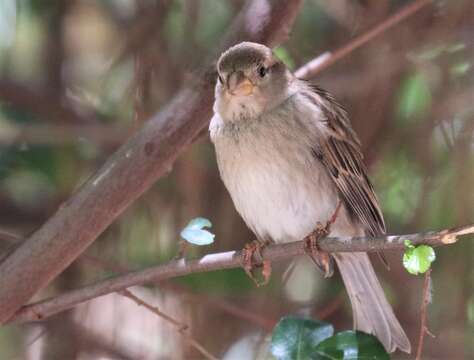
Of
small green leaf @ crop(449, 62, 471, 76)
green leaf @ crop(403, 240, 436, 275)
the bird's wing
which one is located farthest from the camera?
small green leaf @ crop(449, 62, 471, 76)

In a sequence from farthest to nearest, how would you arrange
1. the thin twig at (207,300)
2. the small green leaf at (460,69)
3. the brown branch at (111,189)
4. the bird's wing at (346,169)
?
the small green leaf at (460,69), the thin twig at (207,300), the bird's wing at (346,169), the brown branch at (111,189)

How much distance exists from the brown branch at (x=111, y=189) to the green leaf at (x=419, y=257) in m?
0.69

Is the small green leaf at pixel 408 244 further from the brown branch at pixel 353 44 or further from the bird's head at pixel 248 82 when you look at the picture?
the brown branch at pixel 353 44

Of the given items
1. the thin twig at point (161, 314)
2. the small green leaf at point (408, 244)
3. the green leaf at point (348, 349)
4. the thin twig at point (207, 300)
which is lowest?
the green leaf at point (348, 349)

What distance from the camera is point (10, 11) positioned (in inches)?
102

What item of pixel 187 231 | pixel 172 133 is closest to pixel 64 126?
pixel 172 133

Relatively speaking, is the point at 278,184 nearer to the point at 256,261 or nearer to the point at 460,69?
the point at 256,261

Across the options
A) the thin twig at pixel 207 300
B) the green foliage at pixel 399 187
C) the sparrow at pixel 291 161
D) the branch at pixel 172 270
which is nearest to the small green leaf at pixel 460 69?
the green foliage at pixel 399 187

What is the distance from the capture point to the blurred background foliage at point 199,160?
253cm

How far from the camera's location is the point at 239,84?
2.01 m

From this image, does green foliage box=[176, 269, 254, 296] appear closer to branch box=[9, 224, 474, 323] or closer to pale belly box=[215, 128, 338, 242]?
pale belly box=[215, 128, 338, 242]

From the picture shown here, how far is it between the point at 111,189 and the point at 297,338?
507 mm

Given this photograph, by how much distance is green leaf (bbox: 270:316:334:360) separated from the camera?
1711 millimetres

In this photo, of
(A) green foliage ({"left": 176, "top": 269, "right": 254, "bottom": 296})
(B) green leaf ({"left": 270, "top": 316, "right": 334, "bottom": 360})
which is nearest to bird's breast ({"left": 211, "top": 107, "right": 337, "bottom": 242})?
(B) green leaf ({"left": 270, "top": 316, "right": 334, "bottom": 360})
